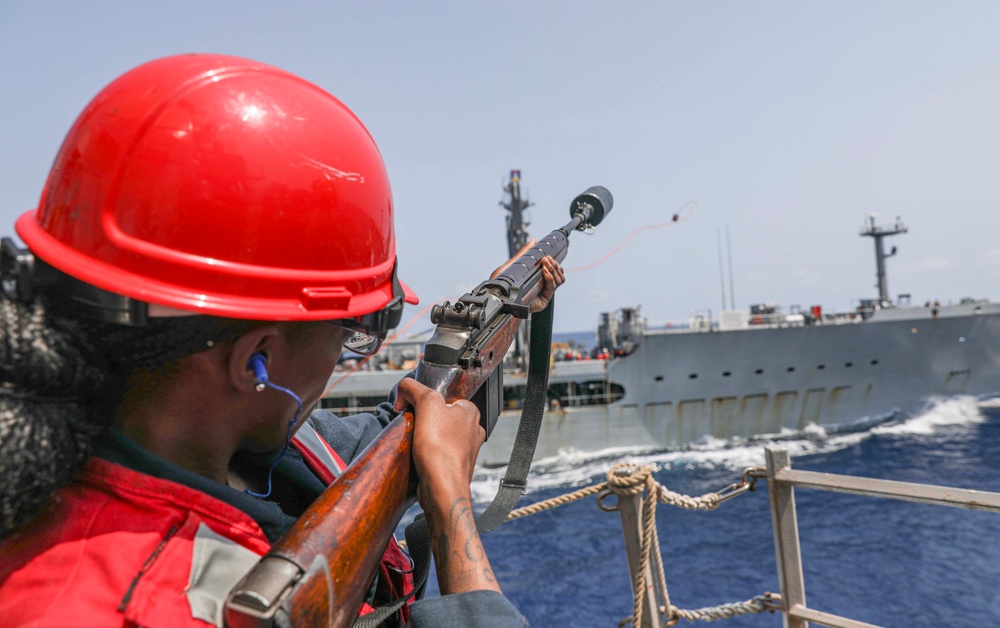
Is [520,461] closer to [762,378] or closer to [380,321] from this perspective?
[380,321]

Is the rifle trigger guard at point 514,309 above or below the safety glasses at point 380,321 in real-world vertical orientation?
above

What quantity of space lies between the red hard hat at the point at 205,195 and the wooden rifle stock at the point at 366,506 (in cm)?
33

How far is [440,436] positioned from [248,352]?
455 millimetres

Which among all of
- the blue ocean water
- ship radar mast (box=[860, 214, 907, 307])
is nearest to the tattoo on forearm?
the blue ocean water

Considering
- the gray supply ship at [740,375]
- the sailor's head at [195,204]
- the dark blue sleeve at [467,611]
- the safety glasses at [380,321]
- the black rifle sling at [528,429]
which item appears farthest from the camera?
the gray supply ship at [740,375]

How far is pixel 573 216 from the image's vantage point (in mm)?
2828

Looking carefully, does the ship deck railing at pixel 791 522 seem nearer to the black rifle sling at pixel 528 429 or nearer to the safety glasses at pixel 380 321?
the black rifle sling at pixel 528 429

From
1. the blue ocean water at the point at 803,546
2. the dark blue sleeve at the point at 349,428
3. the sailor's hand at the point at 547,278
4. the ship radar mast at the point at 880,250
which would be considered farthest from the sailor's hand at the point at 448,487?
the ship radar mast at the point at 880,250

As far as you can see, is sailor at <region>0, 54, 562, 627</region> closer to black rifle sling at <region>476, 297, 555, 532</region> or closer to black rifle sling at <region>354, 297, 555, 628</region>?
black rifle sling at <region>354, 297, 555, 628</region>

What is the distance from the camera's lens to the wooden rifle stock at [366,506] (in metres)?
0.85

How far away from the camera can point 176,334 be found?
39.2 inches

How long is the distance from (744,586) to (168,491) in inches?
586

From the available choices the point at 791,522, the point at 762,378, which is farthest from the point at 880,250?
the point at 791,522

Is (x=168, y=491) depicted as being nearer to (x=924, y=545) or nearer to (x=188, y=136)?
(x=188, y=136)
